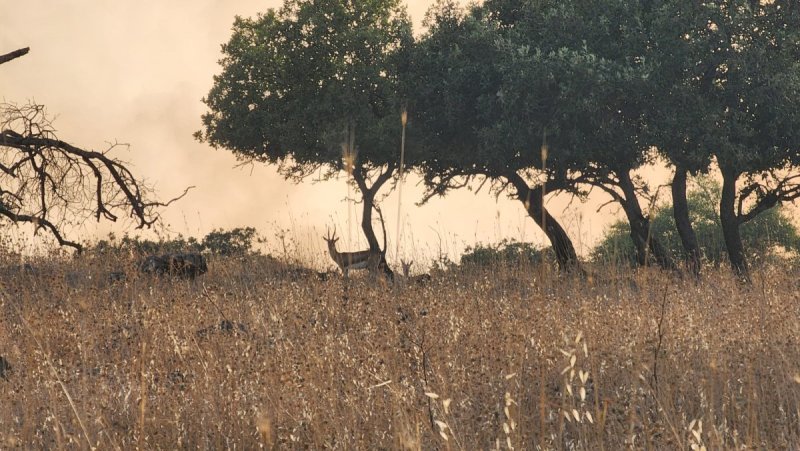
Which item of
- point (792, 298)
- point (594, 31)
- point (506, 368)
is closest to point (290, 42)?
point (594, 31)

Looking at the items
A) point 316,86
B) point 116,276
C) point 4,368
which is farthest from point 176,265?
point 316,86

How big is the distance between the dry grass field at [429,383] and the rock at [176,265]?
5.49 meters

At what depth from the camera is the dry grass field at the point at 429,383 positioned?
4.61 metres

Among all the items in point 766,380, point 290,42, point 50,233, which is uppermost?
point 290,42

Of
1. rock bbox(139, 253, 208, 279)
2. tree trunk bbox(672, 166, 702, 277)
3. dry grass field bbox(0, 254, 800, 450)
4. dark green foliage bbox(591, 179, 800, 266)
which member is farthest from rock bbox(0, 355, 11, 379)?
dark green foliage bbox(591, 179, 800, 266)

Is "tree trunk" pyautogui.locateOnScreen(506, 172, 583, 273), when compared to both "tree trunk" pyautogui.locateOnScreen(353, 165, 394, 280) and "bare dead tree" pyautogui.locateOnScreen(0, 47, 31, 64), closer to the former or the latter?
"tree trunk" pyautogui.locateOnScreen(353, 165, 394, 280)

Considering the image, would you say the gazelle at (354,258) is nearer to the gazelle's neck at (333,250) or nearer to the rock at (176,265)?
the gazelle's neck at (333,250)

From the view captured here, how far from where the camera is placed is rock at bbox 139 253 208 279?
1538 cm

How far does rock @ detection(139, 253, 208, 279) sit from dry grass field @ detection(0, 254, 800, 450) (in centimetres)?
549

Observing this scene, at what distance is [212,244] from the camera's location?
23969mm

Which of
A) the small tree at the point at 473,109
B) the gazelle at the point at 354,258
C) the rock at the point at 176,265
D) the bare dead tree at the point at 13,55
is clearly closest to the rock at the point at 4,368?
the bare dead tree at the point at 13,55

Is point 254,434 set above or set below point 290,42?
below

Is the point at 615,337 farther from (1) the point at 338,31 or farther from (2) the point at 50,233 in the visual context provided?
(1) the point at 338,31

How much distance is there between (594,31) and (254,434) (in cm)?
1709
